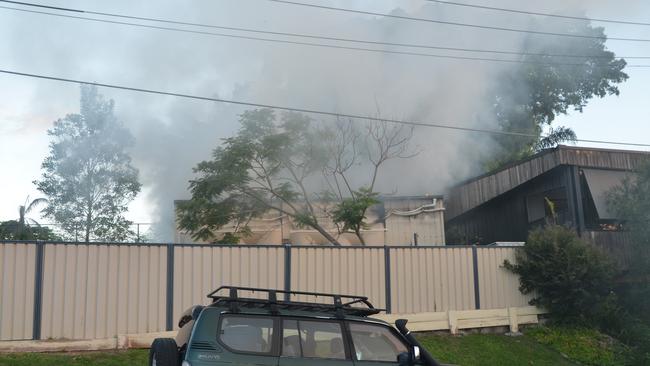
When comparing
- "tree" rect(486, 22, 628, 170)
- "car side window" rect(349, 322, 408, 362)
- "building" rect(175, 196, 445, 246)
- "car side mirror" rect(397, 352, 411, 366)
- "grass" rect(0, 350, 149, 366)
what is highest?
"tree" rect(486, 22, 628, 170)

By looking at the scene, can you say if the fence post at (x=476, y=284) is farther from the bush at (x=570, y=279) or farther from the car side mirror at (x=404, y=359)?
the car side mirror at (x=404, y=359)

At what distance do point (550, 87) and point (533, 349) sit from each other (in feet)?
69.6

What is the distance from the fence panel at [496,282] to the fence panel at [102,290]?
23.2 feet

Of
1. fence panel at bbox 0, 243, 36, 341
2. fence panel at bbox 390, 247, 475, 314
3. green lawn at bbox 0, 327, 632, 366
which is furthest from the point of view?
fence panel at bbox 390, 247, 475, 314

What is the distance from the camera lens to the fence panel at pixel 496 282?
47.2 ft

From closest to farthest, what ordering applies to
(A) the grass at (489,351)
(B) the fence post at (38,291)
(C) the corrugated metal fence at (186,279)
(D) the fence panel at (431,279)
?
(B) the fence post at (38,291) → (C) the corrugated metal fence at (186,279) → (A) the grass at (489,351) → (D) the fence panel at (431,279)

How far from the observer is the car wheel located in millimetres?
5465

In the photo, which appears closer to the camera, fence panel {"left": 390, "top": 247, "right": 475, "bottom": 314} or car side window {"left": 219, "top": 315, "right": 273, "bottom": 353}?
car side window {"left": 219, "top": 315, "right": 273, "bottom": 353}

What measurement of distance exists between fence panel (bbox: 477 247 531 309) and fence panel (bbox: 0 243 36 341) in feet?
30.1

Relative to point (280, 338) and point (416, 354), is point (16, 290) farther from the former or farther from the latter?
point (416, 354)

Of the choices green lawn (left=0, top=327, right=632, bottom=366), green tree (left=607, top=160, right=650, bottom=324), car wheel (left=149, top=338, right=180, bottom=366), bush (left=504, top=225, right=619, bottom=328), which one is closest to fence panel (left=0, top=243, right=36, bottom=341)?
green lawn (left=0, top=327, right=632, bottom=366)

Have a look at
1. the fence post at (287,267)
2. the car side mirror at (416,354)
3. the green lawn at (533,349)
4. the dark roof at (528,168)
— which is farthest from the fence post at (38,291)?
the dark roof at (528,168)

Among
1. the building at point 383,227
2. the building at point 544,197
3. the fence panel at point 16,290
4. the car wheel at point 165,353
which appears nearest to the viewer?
the car wheel at point 165,353

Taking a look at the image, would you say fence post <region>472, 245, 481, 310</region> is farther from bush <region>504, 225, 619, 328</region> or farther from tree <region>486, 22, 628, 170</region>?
tree <region>486, 22, 628, 170</region>
